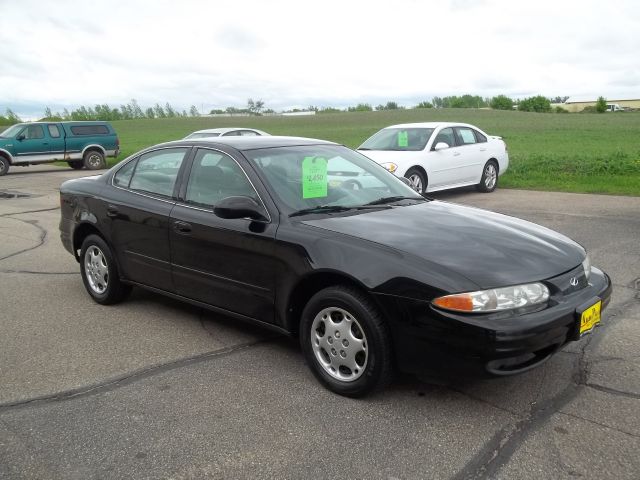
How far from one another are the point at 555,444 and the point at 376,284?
119cm

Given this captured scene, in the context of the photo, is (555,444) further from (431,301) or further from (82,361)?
(82,361)

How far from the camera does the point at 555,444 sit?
2.99m

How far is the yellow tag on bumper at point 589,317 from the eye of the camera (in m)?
3.35

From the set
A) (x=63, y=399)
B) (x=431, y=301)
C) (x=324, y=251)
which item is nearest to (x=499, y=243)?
(x=431, y=301)

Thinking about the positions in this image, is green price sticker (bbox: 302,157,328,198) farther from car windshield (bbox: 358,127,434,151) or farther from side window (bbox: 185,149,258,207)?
car windshield (bbox: 358,127,434,151)

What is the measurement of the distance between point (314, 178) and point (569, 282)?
1786 mm

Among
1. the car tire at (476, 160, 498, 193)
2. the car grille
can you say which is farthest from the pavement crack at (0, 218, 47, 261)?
the car tire at (476, 160, 498, 193)

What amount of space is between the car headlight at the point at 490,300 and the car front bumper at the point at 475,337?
0.13 ft

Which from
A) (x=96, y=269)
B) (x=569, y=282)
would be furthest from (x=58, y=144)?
(x=569, y=282)

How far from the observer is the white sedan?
11461mm

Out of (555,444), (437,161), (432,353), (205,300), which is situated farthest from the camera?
(437,161)

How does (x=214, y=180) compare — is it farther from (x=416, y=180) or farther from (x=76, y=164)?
(x=76, y=164)

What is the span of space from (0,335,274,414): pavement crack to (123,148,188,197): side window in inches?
51.4

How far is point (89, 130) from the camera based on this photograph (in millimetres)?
23062
